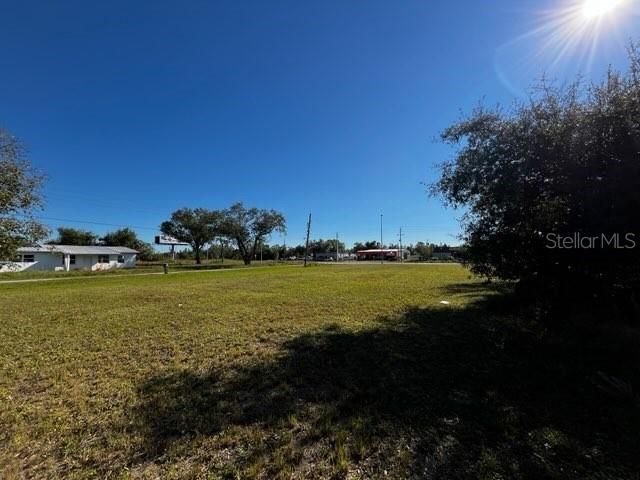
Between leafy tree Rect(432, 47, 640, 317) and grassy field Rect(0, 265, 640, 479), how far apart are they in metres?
1.23

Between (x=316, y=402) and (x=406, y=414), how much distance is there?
3.20ft

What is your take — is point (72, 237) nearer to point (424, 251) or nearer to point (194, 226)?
point (194, 226)

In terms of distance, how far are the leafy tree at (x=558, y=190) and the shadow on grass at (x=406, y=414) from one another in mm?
1400

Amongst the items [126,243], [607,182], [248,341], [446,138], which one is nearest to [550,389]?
[607,182]

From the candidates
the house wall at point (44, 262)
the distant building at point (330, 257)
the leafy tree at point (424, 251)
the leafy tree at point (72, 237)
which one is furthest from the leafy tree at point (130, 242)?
the leafy tree at point (424, 251)

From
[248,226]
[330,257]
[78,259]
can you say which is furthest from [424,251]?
[78,259]

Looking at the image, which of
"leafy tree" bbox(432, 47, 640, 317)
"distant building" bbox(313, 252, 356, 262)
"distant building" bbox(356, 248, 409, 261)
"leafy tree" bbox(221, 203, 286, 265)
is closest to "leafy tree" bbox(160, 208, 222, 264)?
"leafy tree" bbox(221, 203, 286, 265)

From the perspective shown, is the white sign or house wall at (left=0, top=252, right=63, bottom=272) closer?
house wall at (left=0, top=252, right=63, bottom=272)

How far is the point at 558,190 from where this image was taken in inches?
212

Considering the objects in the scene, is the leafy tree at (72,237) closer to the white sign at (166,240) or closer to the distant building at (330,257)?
the white sign at (166,240)

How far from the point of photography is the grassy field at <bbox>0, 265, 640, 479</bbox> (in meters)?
2.64

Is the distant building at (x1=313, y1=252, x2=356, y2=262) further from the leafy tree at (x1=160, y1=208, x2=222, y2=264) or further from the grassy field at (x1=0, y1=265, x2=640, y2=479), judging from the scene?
the grassy field at (x1=0, y1=265, x2=640, y2=479)

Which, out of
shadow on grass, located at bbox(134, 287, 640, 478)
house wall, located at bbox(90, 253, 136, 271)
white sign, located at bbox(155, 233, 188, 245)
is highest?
white sign, located at bbox(155, 233, 188, 245)

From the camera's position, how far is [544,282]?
623 centimetres
